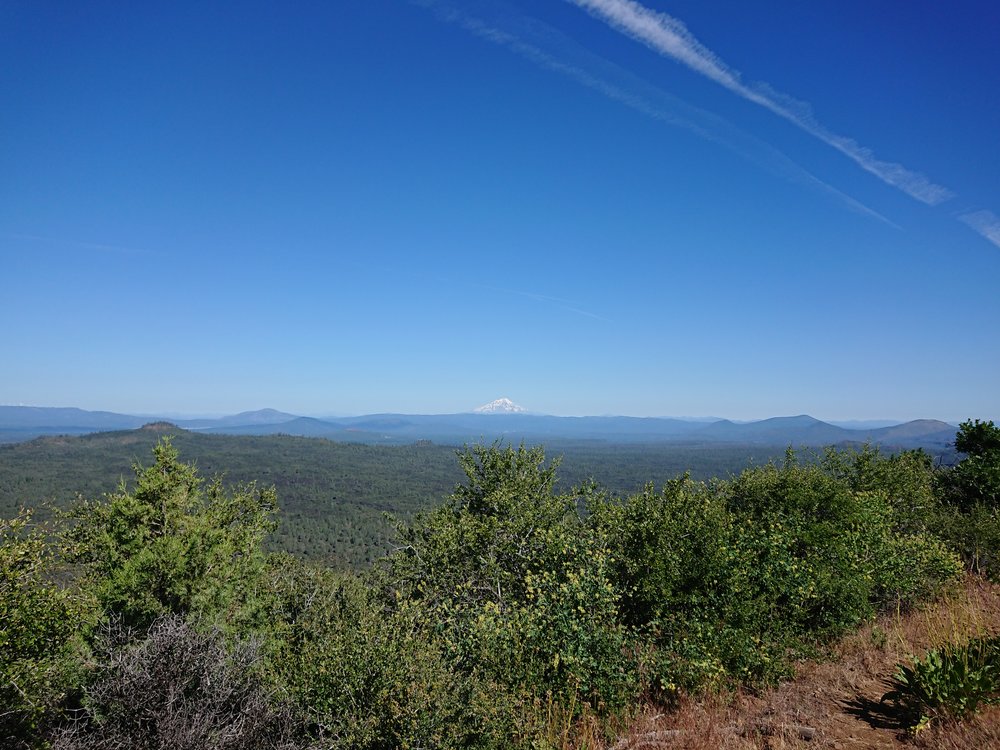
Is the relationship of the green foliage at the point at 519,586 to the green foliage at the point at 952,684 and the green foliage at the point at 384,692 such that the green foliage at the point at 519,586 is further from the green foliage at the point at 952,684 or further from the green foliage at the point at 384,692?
the green foliage at the point at 952,684

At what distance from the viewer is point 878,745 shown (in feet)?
20.5

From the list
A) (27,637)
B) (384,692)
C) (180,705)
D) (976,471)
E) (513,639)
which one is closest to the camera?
(384,692)

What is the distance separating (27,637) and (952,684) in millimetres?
16689

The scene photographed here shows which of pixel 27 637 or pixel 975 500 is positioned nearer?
pixel 27 637

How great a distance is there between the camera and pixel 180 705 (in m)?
8.91

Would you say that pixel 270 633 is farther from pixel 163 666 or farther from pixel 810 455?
pixel 810 455

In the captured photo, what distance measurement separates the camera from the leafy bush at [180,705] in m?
8.23

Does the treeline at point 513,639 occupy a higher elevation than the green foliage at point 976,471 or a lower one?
lower

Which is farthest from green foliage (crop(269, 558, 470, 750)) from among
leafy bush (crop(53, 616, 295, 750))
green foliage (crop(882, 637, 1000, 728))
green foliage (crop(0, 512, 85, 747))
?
green foliage (crop(882, 637, 1000, 728))

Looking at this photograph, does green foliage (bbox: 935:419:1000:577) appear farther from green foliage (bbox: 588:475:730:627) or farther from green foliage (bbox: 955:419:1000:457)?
green foliage (bbox: 588:475:730:627)

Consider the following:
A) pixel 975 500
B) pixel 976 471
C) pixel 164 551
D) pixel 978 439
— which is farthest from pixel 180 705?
pixel 978 439

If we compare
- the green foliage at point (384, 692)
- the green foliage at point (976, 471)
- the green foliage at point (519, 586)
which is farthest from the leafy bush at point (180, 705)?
the green foliage at point (976, 471)

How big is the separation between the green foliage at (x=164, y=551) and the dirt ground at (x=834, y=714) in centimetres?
1759

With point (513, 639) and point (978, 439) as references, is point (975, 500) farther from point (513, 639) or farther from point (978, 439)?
point (513, 639)
